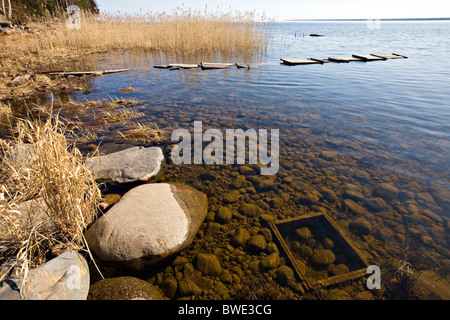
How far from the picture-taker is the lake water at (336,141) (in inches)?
104

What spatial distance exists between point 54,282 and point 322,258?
7.50ft

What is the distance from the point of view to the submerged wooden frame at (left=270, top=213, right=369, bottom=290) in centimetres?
210

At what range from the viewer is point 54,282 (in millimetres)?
1670

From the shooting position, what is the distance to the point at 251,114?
18.9ft

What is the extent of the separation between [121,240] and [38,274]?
0.68 m

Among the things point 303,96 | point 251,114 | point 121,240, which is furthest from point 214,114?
point 121,240

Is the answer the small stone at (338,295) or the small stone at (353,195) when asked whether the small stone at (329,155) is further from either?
the small stone at (338,295)

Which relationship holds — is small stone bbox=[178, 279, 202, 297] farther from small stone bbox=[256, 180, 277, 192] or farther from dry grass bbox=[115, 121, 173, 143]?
dry grass bbox=[115, 121, 173, 143]

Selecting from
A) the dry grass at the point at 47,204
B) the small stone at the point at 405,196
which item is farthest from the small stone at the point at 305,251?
the dry grass at the point at 47,204

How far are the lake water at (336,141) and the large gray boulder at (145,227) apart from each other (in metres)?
0.25

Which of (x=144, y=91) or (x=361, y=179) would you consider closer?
(x=361, y=179)

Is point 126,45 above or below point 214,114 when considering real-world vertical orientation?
above
